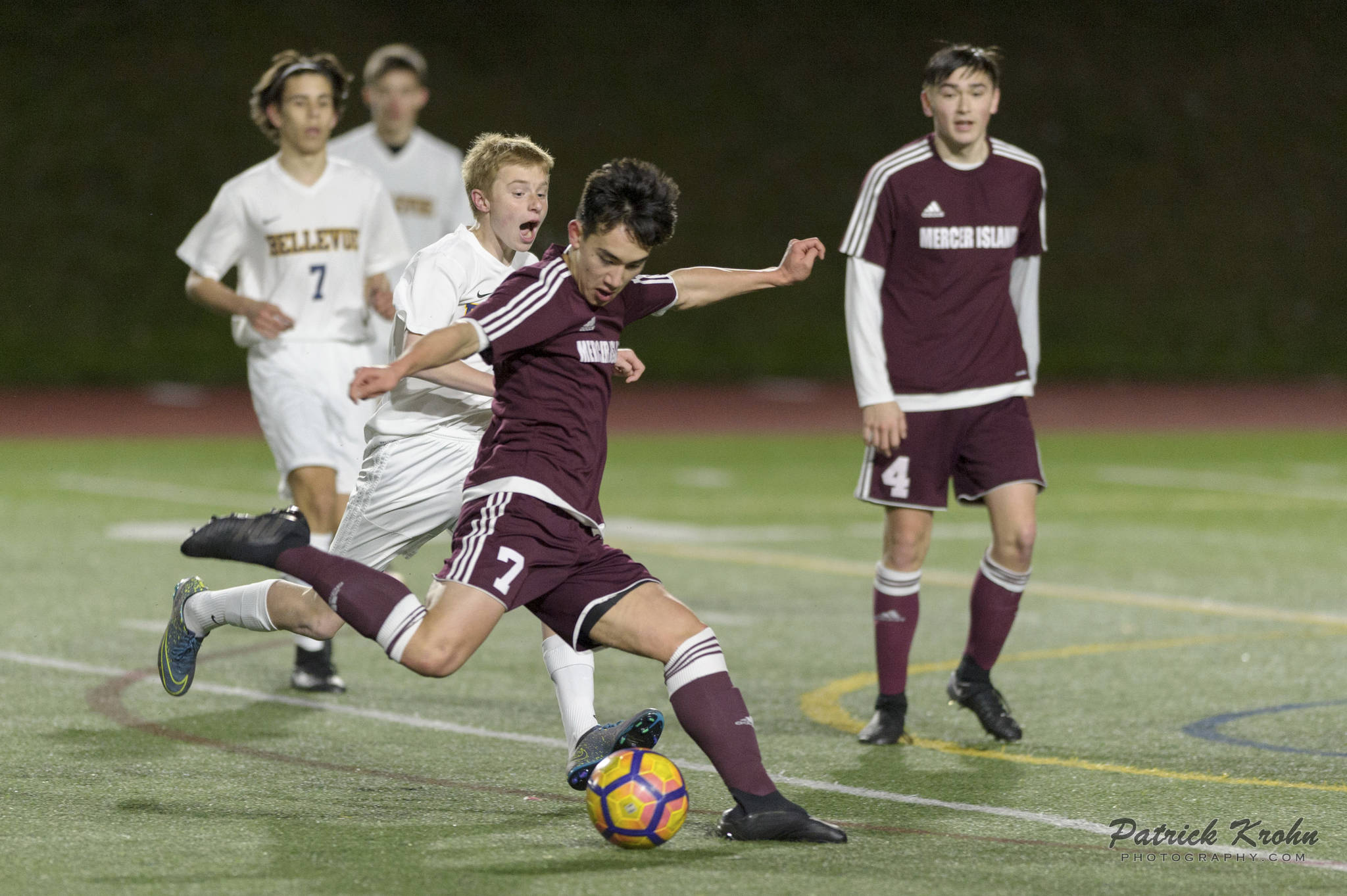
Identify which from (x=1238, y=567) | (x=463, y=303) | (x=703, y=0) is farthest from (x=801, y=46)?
(x=463, y=303)

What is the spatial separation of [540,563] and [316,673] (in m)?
2.47

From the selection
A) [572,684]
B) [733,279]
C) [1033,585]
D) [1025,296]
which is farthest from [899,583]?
[1033,585]

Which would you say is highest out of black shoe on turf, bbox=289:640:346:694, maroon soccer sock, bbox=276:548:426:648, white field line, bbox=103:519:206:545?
maroon soccer sock, bbox=276:548:426:648

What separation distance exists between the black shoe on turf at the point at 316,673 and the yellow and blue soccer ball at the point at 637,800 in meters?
2.46

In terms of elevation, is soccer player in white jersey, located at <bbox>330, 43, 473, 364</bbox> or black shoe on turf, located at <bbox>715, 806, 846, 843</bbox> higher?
soccer player in white jersey, located at <bbox>330, 43, 473, 364</bbox>

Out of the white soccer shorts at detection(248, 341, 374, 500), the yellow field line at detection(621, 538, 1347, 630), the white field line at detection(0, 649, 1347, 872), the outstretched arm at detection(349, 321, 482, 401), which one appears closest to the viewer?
the outstretched arm at detection(349, 321, 482, 401)

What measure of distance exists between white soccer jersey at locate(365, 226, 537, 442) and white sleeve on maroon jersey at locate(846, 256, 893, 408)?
44.2 inches

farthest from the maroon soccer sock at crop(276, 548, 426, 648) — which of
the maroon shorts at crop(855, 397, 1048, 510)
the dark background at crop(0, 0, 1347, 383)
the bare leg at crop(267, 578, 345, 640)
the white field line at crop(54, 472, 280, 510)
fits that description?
the dark background at crop(0, 0, 1347, 383)

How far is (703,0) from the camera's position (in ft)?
97.9

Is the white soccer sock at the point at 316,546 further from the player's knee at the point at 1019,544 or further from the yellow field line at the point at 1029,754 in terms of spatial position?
the player's knee at the point at 1019,544

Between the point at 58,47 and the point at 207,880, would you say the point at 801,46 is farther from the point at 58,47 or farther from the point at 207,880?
the point at 207,880

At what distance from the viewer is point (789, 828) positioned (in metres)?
4.48

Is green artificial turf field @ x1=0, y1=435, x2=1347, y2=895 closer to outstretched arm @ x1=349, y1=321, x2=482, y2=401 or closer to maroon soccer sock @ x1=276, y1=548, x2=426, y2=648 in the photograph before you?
maroon soccer sock @ x1=276, y1=548, x2=426, y2=648

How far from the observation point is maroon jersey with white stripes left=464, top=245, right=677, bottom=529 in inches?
180
